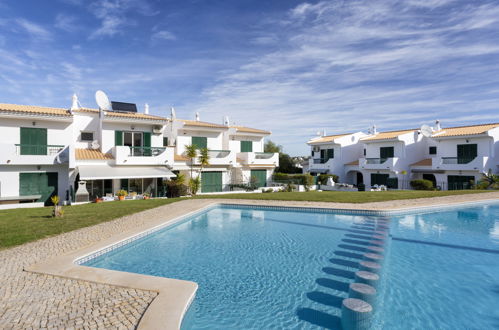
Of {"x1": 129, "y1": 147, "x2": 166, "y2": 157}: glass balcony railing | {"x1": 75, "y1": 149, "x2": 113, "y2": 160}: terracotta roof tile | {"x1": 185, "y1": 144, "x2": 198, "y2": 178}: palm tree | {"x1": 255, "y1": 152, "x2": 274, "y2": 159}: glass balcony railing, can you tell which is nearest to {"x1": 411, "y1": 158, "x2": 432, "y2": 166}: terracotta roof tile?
{"x1": 255, "y1": 152, "x2": 274, "y2": 159}: glass balcony railing

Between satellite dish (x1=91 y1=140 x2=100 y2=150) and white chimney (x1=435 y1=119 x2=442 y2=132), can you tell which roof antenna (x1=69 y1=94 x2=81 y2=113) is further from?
white chimney (x1=435 y1=119 x2=442 y2=132)

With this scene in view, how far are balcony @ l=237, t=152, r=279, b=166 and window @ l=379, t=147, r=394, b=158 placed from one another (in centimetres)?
2009

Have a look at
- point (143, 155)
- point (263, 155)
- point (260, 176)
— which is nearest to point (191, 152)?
point (143, 155)

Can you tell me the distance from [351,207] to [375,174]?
95.1 ft

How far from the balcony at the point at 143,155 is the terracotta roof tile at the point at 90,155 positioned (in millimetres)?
1032

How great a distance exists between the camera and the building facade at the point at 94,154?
27578 mm

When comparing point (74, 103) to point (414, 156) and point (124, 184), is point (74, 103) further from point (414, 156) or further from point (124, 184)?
point (414, 156)

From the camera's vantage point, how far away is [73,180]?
98.2 ft

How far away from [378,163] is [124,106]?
40.8 meters

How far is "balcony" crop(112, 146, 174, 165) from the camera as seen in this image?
102 ft

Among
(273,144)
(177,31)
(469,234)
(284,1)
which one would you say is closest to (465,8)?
(284,1)

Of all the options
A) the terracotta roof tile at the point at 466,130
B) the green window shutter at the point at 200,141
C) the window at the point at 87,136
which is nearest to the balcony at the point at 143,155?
the window at the point at 87,136

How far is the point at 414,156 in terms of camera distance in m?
49.2

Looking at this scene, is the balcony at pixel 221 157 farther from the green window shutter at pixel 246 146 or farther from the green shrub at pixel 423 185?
the green shrub at pixel 423 185
